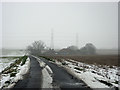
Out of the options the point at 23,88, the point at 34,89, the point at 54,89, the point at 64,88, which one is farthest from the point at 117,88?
the point at 23,88

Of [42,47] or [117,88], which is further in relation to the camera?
[42,47]

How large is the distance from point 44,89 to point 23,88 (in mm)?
1228

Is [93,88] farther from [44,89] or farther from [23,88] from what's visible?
[23,88]

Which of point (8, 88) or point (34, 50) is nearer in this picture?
point (8, 88)

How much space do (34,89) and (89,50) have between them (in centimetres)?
9122

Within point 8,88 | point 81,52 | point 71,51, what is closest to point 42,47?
point 71,51

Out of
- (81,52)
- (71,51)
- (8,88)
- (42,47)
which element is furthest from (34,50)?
(8,88)

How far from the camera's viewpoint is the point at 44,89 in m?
7.21

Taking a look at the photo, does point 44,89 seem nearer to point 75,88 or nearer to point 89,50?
point 75,88

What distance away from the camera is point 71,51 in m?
104

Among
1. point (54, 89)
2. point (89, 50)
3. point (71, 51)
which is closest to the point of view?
point (54, 89)

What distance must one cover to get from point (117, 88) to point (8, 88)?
20.0 feet

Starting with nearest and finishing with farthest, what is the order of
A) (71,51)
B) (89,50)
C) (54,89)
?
1. (54,89)
2. (89,50)
3. (71,51)

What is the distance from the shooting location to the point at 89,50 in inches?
3762
